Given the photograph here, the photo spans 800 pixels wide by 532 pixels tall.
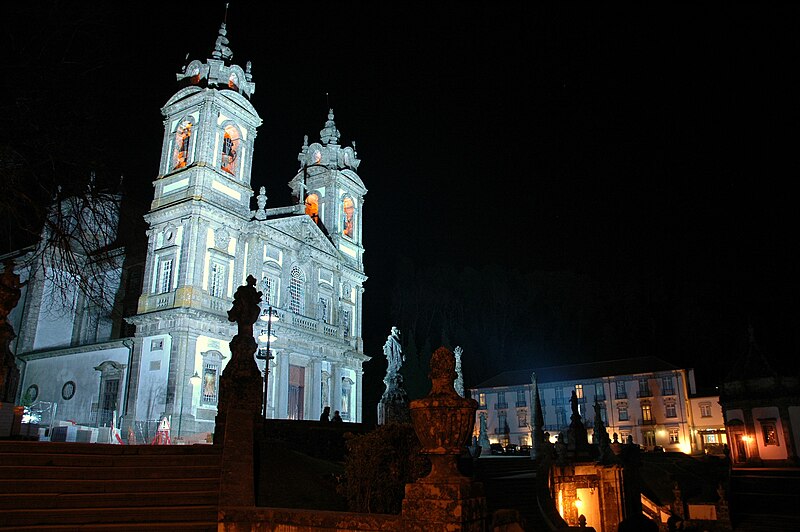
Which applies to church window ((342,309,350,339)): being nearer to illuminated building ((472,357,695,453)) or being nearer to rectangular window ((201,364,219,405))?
rectangular window ((201,364,219,405))

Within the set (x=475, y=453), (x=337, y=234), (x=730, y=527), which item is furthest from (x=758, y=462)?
(x=337, y=234)

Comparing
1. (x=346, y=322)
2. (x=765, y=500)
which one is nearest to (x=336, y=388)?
(x=346, y=322)

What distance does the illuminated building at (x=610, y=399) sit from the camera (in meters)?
49.7

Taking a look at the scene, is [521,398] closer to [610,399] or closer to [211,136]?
[610,399]

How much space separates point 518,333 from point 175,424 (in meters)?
47.1

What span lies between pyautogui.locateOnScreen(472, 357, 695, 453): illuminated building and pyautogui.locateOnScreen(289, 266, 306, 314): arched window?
2002cm

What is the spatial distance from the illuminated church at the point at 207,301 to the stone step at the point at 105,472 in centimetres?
1602

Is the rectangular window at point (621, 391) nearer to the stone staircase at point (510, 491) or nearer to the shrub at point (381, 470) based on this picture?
the stone staircase at point (510, 491)

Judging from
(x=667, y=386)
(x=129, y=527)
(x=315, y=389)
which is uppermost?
(x=667, y=386)

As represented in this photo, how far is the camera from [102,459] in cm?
931

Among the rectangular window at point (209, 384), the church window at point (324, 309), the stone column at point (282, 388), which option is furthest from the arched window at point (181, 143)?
the stone column at point (282, 388)

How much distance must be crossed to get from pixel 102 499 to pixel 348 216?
35.5 m

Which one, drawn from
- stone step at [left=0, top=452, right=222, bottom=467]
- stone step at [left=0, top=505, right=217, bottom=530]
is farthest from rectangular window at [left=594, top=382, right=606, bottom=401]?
stone step at [left=0, top=505, right=217, bottom=530]

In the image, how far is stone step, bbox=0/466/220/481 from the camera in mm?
8391
